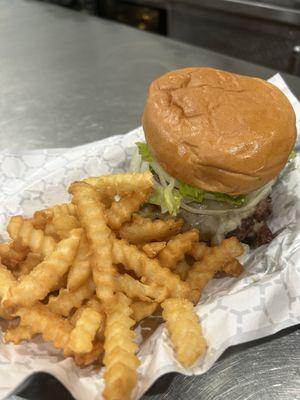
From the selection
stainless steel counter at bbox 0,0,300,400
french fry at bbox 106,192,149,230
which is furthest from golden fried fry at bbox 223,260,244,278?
french fry at bbox 106,192,149,230

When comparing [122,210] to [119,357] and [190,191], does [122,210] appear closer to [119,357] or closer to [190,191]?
[190,191]

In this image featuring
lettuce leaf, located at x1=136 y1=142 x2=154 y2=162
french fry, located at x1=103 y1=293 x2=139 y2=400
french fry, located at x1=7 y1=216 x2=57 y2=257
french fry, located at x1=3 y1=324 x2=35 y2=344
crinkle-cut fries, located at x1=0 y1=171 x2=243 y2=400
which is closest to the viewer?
french fry, located at x1=103 y1=293 x2=139 y2=400

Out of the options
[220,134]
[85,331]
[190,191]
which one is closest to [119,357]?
[85,331]

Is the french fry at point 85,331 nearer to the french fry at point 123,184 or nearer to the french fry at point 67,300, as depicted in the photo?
the french fry at point 67,300

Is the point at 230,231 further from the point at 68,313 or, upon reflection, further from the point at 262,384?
the point at 68,313

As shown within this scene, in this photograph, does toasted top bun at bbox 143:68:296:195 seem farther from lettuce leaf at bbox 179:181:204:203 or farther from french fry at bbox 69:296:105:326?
french fry at bbox 69:296:105:326

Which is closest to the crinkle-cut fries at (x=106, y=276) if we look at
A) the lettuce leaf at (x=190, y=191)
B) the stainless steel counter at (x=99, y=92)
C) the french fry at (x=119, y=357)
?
the french fry at (x=119, y=357)
